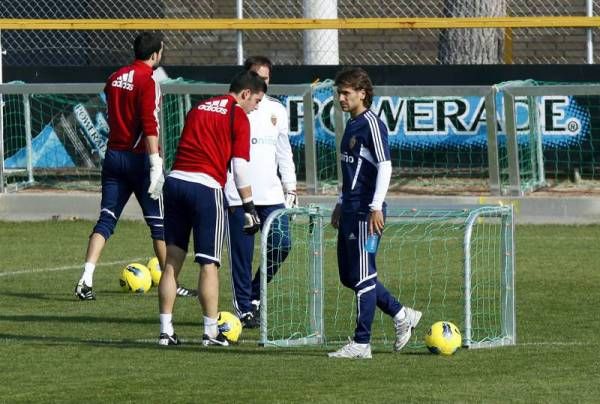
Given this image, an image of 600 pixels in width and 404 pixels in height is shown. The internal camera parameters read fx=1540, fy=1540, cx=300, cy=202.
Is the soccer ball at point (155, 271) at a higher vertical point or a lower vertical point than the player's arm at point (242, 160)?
lower

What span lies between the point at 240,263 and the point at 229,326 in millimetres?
934

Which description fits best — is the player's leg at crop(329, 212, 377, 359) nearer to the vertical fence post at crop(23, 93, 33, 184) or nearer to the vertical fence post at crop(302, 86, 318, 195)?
the vertical fence post at crop(302, 86, 318, 195)

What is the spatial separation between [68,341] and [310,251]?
179cm

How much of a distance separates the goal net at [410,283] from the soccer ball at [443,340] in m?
0.20

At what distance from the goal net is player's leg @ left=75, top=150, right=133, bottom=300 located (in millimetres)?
1471

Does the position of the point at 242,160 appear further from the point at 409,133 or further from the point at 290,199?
the point at 409,133

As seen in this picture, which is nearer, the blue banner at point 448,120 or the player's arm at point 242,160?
the player's arm at point 242,160

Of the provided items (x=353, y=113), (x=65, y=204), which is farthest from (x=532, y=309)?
(x=65, y=204)

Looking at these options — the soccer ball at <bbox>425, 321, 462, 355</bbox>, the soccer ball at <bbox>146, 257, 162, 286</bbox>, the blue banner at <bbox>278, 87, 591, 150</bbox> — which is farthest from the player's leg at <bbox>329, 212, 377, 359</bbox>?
the blue banner at <bbox>278, 87, 591, 150</bbox>

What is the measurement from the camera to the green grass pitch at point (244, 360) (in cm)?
853

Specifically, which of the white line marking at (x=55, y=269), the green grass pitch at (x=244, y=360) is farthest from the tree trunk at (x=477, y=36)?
the white line marking at (x=55, y=269)

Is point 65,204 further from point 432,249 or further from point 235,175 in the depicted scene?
point 235,175

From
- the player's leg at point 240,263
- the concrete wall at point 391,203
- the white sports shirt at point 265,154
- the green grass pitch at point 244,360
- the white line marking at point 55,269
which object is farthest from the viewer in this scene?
the concrete wall at point 391,203

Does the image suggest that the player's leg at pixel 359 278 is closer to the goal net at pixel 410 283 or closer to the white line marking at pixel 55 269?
the goal net at pixel 410 283
